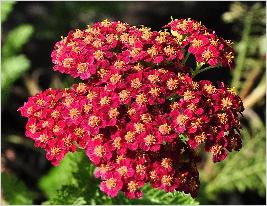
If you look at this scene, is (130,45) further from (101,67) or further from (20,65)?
(20,65)

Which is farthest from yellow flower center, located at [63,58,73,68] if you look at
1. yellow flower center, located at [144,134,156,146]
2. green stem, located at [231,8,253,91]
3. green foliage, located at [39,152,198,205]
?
green stem, located at [231,8,253,91]

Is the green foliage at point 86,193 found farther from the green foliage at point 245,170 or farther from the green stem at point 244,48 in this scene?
the green stem at point 244,48

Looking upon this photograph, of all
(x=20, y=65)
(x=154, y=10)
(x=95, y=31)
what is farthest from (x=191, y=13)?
(x=95, y=31)

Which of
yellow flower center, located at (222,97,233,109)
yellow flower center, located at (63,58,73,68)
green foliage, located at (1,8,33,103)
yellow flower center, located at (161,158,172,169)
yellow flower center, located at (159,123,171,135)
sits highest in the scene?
green foliage, located at (1,8,33,103)

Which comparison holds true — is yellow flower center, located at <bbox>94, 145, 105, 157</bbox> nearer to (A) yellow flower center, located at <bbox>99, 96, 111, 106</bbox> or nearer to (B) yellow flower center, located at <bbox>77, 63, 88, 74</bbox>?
(A) yellow flower center, located at <bbox>99, 96, 111, 106</bbox>

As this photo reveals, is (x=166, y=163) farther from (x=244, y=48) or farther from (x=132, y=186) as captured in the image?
(x=244, y=48)

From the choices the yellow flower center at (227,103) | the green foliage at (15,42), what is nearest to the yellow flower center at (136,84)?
the yellow flower center at (227,103)

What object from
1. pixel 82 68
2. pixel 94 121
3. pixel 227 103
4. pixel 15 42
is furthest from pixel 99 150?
pixel 15 42
